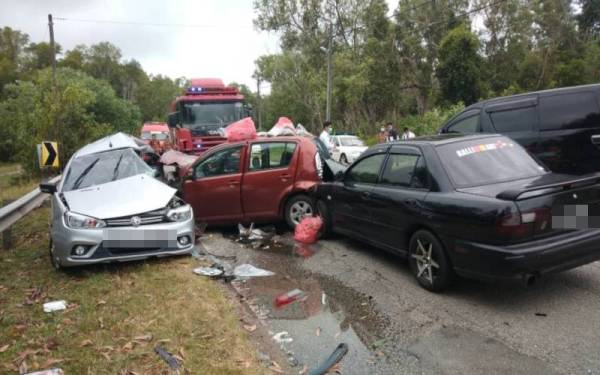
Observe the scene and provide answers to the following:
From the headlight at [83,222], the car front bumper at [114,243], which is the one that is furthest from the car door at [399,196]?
the headlight at [83,222]

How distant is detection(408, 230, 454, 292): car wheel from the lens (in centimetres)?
459

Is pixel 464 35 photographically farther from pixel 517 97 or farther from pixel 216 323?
pixel 216 323

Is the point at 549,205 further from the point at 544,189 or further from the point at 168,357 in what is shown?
the point at 168,357

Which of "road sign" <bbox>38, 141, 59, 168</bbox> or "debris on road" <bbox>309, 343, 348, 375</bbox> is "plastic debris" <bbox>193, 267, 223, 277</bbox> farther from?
"road sign" <bbox>38, 141, 59, 168</bbox>

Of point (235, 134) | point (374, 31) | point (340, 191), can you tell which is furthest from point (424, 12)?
point (340, 191)

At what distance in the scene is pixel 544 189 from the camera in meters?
4.11

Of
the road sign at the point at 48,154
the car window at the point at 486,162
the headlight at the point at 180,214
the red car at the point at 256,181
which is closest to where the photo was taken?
the car window at the point at 486,162

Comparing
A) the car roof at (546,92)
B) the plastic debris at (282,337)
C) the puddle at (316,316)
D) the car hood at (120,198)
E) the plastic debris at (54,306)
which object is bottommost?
the plastic debris at (282,337)

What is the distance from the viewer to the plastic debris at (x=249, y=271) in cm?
591

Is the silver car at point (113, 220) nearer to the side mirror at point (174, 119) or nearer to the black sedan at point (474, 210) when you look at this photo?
the black sedan at point (474, 210)

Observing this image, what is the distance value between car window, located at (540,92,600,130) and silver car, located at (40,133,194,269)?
5.36 metres

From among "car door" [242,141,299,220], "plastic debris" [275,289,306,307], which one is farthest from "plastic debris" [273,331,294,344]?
"car door" [242,141,299,220]

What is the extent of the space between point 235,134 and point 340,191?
187 inches

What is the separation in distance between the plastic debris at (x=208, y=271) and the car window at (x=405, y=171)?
7.72 ft
